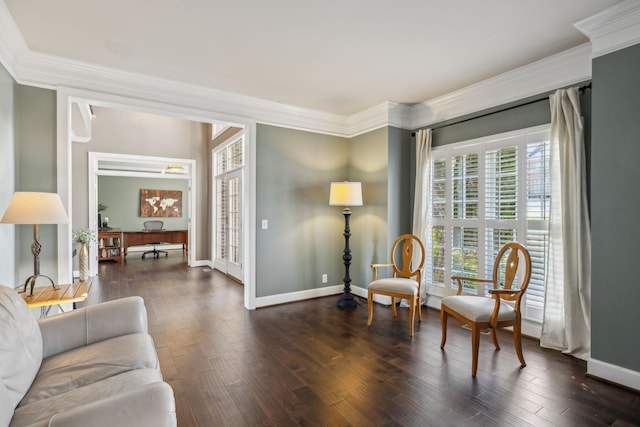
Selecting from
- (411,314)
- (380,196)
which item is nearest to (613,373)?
(411,314)

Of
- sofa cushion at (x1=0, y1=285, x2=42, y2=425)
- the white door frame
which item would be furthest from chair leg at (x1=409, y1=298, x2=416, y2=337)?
sofa cushion at (x1=0, y1=285, x2=42, y2=425)

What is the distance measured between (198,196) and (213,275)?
2.02 metres

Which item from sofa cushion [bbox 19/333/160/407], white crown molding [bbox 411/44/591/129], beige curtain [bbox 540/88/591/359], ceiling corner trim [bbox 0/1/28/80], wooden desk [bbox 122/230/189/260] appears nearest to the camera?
sofa cushion [bbox 19/333/160/407]

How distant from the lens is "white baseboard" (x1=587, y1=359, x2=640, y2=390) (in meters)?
2.27

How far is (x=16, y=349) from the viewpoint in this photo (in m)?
1.43

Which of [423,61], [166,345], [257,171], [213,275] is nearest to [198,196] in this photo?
[213,275]

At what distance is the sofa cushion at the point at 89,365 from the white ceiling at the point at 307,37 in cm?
230

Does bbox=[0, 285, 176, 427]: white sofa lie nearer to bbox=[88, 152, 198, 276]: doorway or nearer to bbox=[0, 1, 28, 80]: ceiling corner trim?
bbox=[0, 1, 28, 80]: ceiling corner trim

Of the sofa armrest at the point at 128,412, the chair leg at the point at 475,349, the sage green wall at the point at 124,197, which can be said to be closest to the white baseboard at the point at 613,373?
the chair leg at the point at 475,349

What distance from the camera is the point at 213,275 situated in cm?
635

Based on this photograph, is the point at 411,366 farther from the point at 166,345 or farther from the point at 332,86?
the point at 332,86

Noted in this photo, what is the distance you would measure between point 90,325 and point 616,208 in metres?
3.73

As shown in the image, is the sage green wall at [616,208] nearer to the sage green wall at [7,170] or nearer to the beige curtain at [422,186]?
the beige curtain at [422,186]

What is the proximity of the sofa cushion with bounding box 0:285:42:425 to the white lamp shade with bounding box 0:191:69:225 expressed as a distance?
890mm
